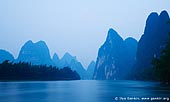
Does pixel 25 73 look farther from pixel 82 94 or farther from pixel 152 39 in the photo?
pixel 152 39

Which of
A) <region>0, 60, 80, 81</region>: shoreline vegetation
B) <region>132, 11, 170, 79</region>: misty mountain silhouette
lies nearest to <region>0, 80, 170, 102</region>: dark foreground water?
<region>0, 60, 80, 81</region>: shoreline vegetation

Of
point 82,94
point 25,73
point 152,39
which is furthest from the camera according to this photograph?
point 152,39

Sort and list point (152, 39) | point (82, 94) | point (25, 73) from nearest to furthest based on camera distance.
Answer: point (82, 94) < point (25, 73) < point (152, 39)

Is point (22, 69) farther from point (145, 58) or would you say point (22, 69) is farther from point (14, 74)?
point (145, 58)

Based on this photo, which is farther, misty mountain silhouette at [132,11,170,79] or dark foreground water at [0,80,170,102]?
misty mountain silhouette at [132,11,170,79]

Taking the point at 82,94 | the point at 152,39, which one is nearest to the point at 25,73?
the point at 82,94

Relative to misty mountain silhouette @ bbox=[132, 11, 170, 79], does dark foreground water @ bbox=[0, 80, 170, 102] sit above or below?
below

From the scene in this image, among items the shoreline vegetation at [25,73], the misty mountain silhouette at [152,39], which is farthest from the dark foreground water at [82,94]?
the misty mountain silhouette at [152,39]

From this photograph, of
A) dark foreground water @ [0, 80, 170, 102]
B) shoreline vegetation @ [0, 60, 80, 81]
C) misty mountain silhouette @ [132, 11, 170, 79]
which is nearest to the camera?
dark foreground water @ [0, 80, 170, 102]

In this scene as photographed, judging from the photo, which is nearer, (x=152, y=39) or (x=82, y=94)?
(x=82, y=94)

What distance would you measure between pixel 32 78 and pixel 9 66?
13.2 m

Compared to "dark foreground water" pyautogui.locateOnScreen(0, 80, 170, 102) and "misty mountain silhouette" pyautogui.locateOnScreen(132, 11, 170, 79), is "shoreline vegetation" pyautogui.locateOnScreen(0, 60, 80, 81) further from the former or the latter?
"dark foreground water" pyautogui.locateOnScreen(0, 80, 170, 102)

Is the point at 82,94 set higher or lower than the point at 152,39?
lower

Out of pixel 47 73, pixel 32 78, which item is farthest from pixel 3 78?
pixel 47 73
